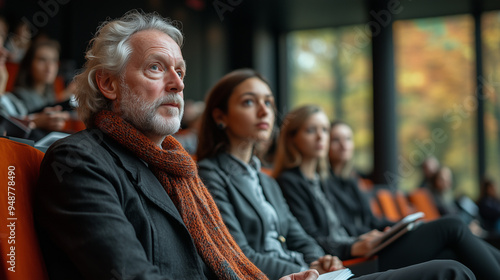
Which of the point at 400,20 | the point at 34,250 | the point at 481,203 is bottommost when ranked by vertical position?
the point at 481,203

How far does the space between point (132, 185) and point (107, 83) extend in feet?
1.05

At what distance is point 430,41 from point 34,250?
25.8 feet

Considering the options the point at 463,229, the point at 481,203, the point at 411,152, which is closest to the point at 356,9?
the point at 411,152

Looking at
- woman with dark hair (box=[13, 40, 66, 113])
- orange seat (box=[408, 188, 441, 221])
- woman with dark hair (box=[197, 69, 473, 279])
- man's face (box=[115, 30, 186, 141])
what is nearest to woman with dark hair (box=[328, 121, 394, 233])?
woman with dark hair (box=[197, 69, 473, 279])

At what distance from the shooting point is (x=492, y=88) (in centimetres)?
754

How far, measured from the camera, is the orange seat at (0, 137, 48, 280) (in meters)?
1.10

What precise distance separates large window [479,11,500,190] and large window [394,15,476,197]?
0.17 meters

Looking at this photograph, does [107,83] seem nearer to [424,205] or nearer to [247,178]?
[247,178]

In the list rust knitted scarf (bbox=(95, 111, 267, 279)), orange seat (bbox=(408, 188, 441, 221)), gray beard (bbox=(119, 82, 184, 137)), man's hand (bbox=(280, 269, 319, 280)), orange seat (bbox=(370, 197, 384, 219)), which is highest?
gray beard (bbox=(119, 82, 184, 137))

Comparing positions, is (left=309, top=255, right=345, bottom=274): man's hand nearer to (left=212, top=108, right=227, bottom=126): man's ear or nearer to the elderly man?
the elderly man

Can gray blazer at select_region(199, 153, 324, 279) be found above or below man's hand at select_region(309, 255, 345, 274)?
above

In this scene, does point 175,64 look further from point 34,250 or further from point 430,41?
point 430,41

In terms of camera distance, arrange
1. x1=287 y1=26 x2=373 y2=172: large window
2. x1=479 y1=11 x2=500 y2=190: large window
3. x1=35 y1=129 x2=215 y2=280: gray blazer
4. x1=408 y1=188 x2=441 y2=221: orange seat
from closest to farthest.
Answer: x1=35 y1=129 x2=215 y2=280: gray blazer < x1=408 y1=188 x2=441 y2=221: orange seat < x1=479 y1=11 x2=500 y2=190: large window < x1=287 y1=26 x2=373 y2=172: large window

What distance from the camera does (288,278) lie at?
1.36 m
